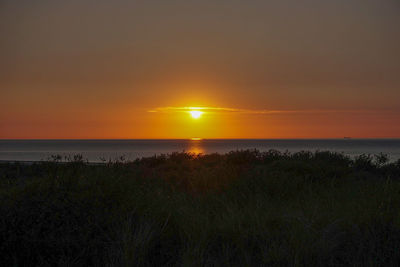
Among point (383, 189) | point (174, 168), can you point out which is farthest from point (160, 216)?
point (174, 168)

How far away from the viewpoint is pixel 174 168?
1769 cm

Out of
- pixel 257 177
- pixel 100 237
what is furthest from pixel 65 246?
pixel 257 177

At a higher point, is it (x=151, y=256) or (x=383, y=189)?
(x=383, y=189)

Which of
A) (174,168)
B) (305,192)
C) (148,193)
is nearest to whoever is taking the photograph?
(148,193)

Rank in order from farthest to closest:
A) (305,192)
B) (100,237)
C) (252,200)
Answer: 1. (305,192)
2. (252,200)
3. (100,237)

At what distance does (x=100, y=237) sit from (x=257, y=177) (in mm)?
5584

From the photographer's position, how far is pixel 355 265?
6.40 m

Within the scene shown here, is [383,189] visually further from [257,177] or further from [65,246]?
[65,246]

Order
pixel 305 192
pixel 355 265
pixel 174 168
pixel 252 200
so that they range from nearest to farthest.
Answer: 1. pixel 355 265
2. pixel 252 200
3. pixel 305 192
4. pixel 174 168

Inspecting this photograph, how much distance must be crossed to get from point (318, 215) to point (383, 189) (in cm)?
301

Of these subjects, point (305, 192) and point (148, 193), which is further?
point (305, 192)

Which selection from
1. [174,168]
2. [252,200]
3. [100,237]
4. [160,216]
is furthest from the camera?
[174,168]

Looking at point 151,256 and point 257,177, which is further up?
point 257,177

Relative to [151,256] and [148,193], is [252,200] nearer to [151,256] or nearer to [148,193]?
[148,193]
